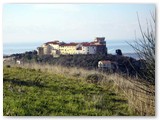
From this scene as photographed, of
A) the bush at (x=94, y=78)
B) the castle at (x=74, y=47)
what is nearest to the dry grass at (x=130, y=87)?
the bush at (x=94, y=78)

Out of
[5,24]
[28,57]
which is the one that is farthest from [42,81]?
[5,24]

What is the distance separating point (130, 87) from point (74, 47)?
2.15ft

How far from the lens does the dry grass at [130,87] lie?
5305 mm

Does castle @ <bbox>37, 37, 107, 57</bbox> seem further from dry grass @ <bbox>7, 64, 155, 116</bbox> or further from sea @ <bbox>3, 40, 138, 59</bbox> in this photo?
dry grass @ <bbox>7, 64, 155, 116</bbox>

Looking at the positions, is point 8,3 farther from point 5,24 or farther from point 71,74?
point 71,74

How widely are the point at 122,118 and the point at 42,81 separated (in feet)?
2.76

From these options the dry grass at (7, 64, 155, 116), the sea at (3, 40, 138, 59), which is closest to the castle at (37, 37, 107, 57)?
the sea at (3, 40, 138, 59)

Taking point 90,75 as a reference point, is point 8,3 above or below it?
above

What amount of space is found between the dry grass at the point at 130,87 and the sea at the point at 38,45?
18 centimetres

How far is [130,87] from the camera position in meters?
5.34

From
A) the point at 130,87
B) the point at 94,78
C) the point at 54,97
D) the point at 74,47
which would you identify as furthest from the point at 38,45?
the point at 130,87

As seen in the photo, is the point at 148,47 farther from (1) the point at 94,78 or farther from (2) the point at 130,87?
(1) the point at 94,78

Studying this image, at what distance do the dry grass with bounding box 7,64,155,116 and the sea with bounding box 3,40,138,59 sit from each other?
0.58ft

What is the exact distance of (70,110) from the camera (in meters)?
5.31
